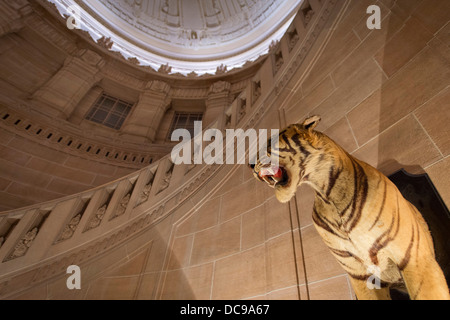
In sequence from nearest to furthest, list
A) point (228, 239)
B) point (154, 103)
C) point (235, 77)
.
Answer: point (228, 239) < point (154, 103) < point (235, 77)

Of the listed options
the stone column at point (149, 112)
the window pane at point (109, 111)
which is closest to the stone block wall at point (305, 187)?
the stone column at point (149, 112)

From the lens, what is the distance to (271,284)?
2037 millimetres

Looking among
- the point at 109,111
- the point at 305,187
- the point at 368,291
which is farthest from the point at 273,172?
the point at 109,111

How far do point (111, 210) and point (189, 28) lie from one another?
600 inches

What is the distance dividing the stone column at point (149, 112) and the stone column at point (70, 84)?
189 centimetres

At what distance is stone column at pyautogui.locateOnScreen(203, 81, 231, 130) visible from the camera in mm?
9917

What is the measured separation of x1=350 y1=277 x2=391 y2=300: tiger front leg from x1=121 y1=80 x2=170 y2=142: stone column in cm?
870

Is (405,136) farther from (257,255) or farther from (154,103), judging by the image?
(154,103)

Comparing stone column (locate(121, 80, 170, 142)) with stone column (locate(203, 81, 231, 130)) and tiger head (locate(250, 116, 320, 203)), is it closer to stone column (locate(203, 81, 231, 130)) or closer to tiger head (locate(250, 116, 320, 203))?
stone column (locate(203, 81, 231, 130))

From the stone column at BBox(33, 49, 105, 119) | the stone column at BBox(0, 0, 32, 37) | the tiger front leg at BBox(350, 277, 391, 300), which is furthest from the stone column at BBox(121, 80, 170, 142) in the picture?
the tiger front leg at BBox(350, 277, 391, 300)

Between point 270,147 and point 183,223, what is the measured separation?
243 cm

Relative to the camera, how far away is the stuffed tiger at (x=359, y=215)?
95 cm

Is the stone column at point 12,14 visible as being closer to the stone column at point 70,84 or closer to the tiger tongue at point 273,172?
the stone column at point 70,84

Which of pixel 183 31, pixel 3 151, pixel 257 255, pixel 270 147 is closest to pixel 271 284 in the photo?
pixel 257 255
